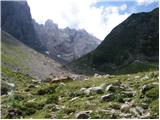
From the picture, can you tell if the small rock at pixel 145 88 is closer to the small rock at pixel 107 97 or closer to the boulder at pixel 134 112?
the small rock at pixel 107 97

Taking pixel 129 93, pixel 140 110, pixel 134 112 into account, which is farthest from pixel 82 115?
pixel 129 93

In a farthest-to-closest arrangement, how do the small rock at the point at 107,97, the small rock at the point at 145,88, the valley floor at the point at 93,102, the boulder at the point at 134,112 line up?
the small rock at the point at 145,88, the small rock at the point at 107,97, the valley floor at the point at 93,102, the boulder at the point at 134,112

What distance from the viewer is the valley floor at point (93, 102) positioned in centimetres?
2123

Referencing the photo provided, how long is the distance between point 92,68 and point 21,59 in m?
65.7

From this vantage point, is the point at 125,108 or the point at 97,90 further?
the point at 97,90

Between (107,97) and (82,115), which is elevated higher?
(107,97)

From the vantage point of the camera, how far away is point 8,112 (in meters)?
23.4

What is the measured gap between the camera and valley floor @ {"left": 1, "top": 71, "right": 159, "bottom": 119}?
69.7ft

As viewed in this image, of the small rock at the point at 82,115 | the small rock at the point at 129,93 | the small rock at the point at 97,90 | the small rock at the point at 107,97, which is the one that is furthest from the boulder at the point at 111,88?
the small rock at the point at 82,115

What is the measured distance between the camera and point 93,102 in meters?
23.9

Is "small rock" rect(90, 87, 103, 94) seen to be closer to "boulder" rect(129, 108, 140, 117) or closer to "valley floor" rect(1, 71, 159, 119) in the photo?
"valley floor" rect(1, 71, 159, 119)

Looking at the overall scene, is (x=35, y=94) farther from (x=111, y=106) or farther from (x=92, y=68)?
(x=92, y=68)

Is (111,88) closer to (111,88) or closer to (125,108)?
(111,88)

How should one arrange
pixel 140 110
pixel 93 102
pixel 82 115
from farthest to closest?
pixel 93 102, pixel 140 110, pixel 82 115
